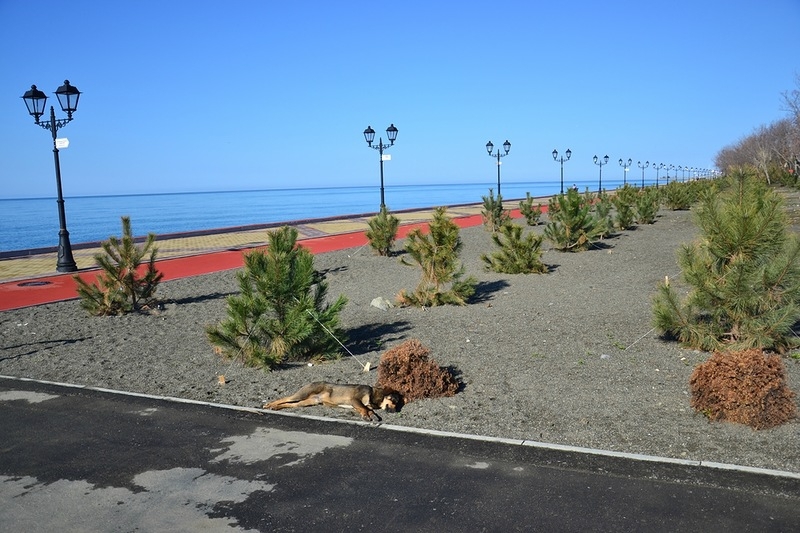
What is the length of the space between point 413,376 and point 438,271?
196 inches

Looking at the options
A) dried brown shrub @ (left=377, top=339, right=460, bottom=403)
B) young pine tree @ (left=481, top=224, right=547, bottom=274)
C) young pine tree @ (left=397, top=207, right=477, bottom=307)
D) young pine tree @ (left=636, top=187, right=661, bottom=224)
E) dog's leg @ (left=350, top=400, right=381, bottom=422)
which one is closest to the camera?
dog's leg @ (left=350, top=400, right=381, bottom=422)

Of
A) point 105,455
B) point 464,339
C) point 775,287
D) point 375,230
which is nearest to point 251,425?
point 105,455

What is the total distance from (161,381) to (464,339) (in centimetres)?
359

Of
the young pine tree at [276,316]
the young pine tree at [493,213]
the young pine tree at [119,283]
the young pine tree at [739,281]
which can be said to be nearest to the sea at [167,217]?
the young pine tree at [493,213]

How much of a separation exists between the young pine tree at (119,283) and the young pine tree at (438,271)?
4.14 metres

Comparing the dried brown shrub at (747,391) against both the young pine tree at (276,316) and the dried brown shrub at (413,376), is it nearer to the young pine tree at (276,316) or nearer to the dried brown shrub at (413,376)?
the dried brown shrub at (413,376)

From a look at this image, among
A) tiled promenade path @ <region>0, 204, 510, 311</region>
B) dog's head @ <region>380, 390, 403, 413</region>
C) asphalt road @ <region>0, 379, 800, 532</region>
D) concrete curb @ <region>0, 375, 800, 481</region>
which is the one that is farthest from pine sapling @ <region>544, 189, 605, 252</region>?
asphalt road @ <region>0, 379, 800, 532</region>

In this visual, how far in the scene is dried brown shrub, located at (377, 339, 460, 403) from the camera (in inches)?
255

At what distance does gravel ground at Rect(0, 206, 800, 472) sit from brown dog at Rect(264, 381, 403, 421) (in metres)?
0.13

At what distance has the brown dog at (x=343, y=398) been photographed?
618 centimetres

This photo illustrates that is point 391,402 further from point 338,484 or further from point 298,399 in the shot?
point 338,484

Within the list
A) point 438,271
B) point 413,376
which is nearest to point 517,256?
point 438,271

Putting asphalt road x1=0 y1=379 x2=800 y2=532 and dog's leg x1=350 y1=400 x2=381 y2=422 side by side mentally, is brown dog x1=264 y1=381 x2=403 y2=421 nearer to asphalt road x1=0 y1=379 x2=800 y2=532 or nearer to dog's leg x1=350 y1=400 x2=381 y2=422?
dog's leg x1=350 y1=400 x2=381 y2=422

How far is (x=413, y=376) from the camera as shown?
21.3ft
